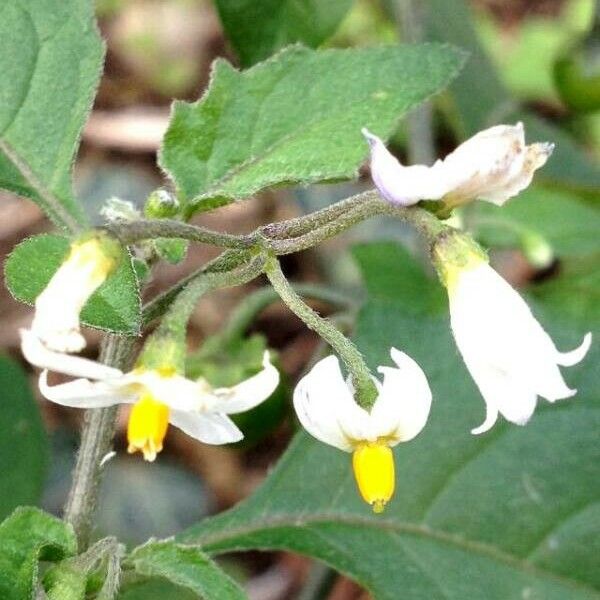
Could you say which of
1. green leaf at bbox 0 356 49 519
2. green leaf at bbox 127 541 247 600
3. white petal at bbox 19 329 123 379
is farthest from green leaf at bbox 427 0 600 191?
white petal at bbox 19 329 123 379

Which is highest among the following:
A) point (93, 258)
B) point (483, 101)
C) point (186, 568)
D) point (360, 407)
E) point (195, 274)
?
point (93, 258)

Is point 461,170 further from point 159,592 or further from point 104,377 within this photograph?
point 159,592

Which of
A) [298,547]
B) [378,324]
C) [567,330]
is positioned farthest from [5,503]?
[567,330]

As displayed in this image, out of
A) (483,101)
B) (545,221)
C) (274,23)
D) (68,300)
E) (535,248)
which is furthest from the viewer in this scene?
(483,101)

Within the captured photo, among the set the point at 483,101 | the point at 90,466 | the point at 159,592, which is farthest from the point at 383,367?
the point at 483,101

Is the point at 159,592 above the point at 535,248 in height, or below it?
below

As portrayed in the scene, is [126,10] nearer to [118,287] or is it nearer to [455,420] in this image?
[455,420]

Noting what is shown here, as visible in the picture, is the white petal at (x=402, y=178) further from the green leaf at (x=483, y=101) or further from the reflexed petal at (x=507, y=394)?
the green leaf at (x=483, y=101)

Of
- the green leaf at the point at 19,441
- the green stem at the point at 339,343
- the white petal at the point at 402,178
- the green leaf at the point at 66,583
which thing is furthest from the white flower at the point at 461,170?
the green leaf at the point at 19,441
